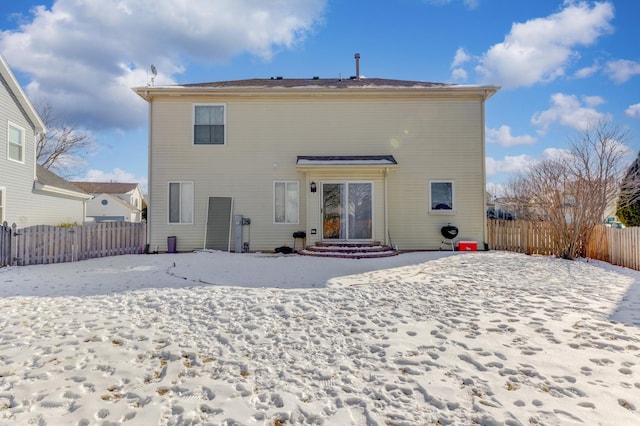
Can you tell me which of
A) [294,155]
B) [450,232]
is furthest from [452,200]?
[294,155]

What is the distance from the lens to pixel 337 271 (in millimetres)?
7980

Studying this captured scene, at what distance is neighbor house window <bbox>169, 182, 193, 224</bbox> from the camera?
12.2 meters

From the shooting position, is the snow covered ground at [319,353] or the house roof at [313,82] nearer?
the snow covered ground at [319,353]

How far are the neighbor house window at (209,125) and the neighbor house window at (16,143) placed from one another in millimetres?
8387

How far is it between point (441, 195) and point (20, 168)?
1741cm

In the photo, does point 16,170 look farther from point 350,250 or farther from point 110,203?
point 110,203

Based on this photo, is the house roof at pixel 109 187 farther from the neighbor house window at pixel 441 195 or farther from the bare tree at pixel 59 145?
the neighbor house window at pixel 441 195

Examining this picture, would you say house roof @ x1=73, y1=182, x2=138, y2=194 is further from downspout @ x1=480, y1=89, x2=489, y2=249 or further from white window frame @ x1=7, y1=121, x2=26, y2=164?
downspout @ x1=480, y1=89, x2=489, y2=249

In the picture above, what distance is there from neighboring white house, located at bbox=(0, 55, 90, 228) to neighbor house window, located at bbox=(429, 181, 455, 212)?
16603 millimetres

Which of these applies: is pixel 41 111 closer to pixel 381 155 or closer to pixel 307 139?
pixel 307 139

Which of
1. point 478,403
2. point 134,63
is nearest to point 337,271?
point 478,403

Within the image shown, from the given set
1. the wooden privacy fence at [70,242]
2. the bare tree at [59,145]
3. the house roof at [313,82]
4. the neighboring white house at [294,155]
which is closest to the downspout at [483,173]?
the neighboring white house at [294,155]

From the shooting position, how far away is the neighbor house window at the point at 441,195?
12.2m

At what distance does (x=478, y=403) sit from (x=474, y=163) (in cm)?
1104
